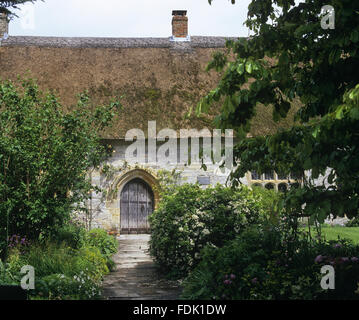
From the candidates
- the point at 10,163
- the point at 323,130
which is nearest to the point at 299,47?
the point at 323,130

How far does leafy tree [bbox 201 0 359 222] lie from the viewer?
3.21 metres

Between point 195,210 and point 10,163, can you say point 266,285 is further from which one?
point 10,163

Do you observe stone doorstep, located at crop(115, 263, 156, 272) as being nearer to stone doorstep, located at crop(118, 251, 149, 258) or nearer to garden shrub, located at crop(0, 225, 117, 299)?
garden shrub, located at crop(0, 225, 117, 299)

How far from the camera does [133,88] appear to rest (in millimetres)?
14289

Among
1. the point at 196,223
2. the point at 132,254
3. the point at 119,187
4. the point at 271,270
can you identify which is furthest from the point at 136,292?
the point at 119,187

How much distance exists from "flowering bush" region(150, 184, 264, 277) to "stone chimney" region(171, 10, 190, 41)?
32.9 feet

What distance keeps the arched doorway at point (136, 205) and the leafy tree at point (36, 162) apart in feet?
18.4

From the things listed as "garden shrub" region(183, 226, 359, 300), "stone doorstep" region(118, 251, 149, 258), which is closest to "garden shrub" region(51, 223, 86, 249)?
"stone doorstep" region(118, 251, 149, 258)

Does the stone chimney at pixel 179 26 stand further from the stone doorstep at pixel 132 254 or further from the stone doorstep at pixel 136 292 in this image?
the stone doorstep at pixel 136 292

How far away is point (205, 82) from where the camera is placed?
1489cm

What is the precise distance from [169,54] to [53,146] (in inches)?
362

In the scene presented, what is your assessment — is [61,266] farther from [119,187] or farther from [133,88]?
[133,88]

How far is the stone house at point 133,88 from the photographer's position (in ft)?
43.1

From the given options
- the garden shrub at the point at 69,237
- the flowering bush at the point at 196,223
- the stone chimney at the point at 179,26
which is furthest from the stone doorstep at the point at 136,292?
the stone chimney at the point at 179,26
